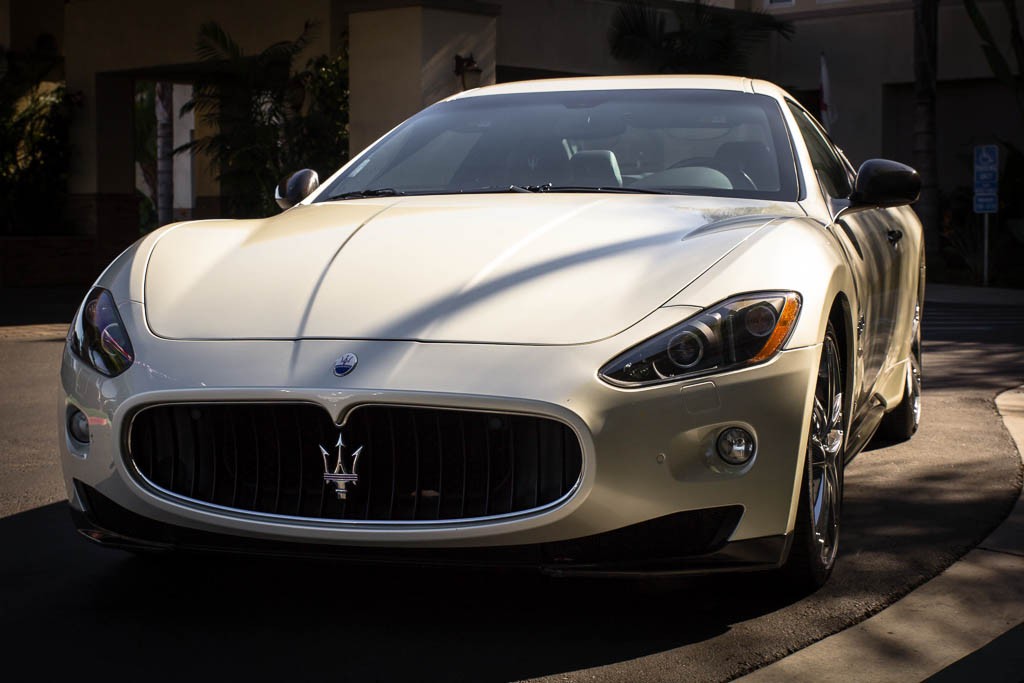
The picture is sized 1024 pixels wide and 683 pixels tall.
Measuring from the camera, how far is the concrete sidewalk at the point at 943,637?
348 centimetres

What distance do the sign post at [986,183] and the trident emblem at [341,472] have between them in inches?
749

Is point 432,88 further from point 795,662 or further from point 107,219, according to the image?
point 795,662

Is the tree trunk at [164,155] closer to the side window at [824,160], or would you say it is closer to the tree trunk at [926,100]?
the tree trunk at [926,100]

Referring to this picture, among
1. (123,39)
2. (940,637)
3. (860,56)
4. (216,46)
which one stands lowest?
(940,637)

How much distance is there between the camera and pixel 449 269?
155 inches

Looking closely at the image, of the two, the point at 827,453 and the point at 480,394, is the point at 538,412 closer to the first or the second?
the point at 480,394

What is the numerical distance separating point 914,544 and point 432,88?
12.7 m

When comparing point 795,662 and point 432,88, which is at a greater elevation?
point 432,88

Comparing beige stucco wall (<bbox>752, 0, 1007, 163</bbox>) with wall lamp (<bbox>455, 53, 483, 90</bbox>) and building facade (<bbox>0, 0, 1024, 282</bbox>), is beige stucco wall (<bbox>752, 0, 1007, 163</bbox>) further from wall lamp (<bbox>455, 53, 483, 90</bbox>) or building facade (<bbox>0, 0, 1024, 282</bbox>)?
wall lamp (<bbox>455, 53, 483, 90</bbox>)

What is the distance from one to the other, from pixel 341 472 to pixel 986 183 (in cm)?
1934

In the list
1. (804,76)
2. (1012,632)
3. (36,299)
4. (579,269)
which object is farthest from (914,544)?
(804,76)

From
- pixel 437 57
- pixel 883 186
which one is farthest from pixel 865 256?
pixel 437 57

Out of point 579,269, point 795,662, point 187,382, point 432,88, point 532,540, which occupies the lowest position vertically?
point 795,662

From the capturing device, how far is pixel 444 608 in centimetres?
397
